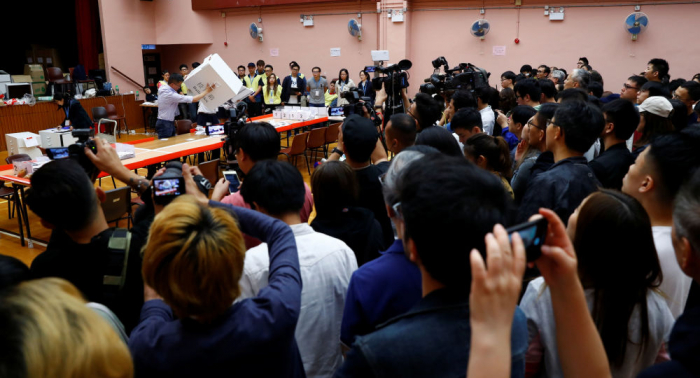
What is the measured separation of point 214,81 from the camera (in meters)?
6.65

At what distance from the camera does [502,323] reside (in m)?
0.79

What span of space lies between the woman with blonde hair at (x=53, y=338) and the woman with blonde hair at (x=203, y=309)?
0.28 m

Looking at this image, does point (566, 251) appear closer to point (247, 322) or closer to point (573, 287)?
point (573, 287)

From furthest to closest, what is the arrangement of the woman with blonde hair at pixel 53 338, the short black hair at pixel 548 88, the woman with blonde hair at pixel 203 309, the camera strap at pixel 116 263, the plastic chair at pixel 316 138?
the plastic chair at pixel 316 138 < the short black hair at pixel 548 88 < the camera strap at pixel 116 263 < the woman with blonde hair at pixel 203 309 < the woman with blonde hair at pixel 53 338

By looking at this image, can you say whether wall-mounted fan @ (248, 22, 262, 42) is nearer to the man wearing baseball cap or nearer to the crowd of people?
the man wearing baseball cap

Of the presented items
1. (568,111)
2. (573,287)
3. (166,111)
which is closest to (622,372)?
(573,287)

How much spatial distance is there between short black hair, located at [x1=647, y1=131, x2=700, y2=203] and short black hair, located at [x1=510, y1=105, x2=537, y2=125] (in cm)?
177

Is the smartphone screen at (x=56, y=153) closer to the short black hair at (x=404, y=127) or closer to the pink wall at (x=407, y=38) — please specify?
the short black hair at (x=404, y=127)

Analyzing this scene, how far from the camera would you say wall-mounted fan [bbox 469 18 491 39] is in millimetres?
10383

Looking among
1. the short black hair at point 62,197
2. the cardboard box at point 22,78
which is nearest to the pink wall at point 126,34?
the cardboard box at point 22,78

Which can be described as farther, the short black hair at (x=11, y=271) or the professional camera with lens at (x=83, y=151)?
the professional camera with lens at (x=83, y=151)

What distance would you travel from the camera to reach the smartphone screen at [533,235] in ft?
2.68

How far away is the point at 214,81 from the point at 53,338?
249 inches

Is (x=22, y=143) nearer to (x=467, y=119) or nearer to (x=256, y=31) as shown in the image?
(x=467, y=119)
